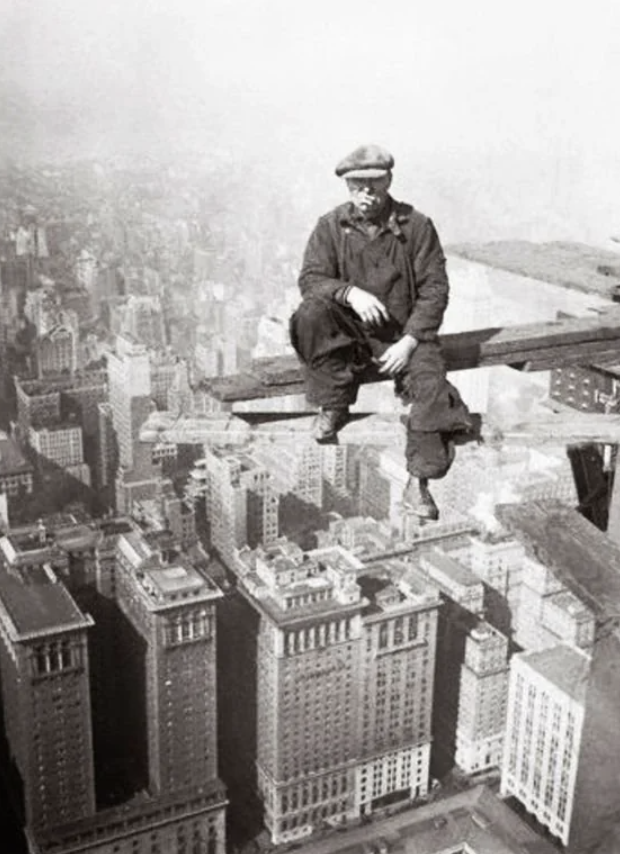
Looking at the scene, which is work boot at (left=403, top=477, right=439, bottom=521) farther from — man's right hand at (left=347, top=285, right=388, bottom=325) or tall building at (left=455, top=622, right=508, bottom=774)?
tall building at (left=455, top=622, right=508, bottom=774)

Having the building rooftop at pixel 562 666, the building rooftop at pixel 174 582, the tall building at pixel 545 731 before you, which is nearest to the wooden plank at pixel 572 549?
→ the building rooftop at pixel 174 582

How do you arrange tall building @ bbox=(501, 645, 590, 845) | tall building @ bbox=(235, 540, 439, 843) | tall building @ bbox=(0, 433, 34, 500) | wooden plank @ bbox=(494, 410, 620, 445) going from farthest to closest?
tall building @ bbox=(0, 433, 34, 500) → tall building @ bbox=(235, 540, 439, 843) → tall building @ bbox=(501, 645, 590, 845) → wooden plank @ bbox=(494, 410, 620, 445)

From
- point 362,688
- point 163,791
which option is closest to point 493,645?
point 362,688

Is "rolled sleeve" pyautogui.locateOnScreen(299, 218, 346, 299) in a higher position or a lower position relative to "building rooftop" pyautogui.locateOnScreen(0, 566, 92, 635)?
higher

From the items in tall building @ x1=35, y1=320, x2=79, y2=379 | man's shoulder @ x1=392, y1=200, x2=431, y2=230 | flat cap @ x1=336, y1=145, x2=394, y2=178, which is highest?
flat cap @ x1=336, y1=145, x2=394, y2=178

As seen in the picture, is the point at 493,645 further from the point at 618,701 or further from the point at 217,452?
the point at 618,701

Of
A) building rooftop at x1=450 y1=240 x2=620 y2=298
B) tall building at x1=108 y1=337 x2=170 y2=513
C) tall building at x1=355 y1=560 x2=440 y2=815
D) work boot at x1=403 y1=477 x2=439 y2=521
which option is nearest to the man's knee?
work boot at x1=403 y1=477 x2=439 y2=521
